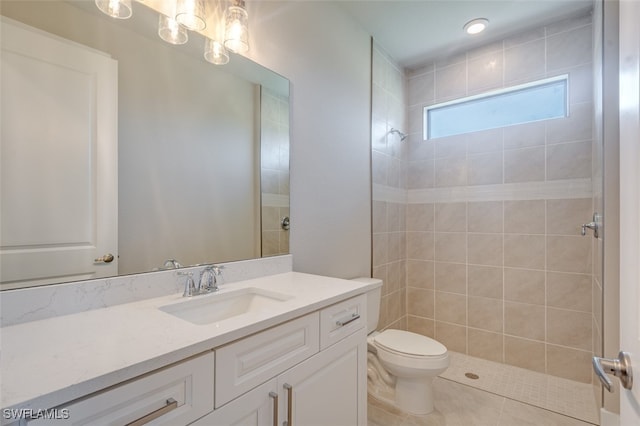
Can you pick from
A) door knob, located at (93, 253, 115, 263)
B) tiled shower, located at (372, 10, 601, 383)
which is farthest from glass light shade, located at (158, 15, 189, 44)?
tiled shower, located at (372, 10, 601, 383)

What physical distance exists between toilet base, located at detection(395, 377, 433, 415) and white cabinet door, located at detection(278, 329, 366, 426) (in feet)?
2.06

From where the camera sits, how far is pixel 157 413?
0.64 metres

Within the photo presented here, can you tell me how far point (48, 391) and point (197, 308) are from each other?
60 cm

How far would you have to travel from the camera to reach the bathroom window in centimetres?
229

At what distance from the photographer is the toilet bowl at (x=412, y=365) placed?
1.74 meters

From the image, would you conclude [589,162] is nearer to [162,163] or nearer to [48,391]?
[162,163]

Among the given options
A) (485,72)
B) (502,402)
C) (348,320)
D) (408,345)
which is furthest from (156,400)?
(485,72)

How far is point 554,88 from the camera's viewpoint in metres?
2.30


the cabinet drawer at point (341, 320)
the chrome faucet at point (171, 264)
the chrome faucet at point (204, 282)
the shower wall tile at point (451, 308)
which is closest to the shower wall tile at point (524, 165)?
the shower wall tile at point (451, 308)

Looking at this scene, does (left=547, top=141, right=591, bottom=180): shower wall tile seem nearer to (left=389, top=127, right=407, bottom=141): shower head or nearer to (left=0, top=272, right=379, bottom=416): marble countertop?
(left=389, top=127, right=407, bottom=141): shower head

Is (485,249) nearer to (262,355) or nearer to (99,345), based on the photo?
(262,355)

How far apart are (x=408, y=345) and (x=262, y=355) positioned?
128 centimetres

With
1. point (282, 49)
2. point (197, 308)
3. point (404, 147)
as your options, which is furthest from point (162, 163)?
point (404, 147)

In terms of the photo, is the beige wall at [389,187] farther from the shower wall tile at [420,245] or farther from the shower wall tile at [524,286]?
the shower wall tile at [524,286]
